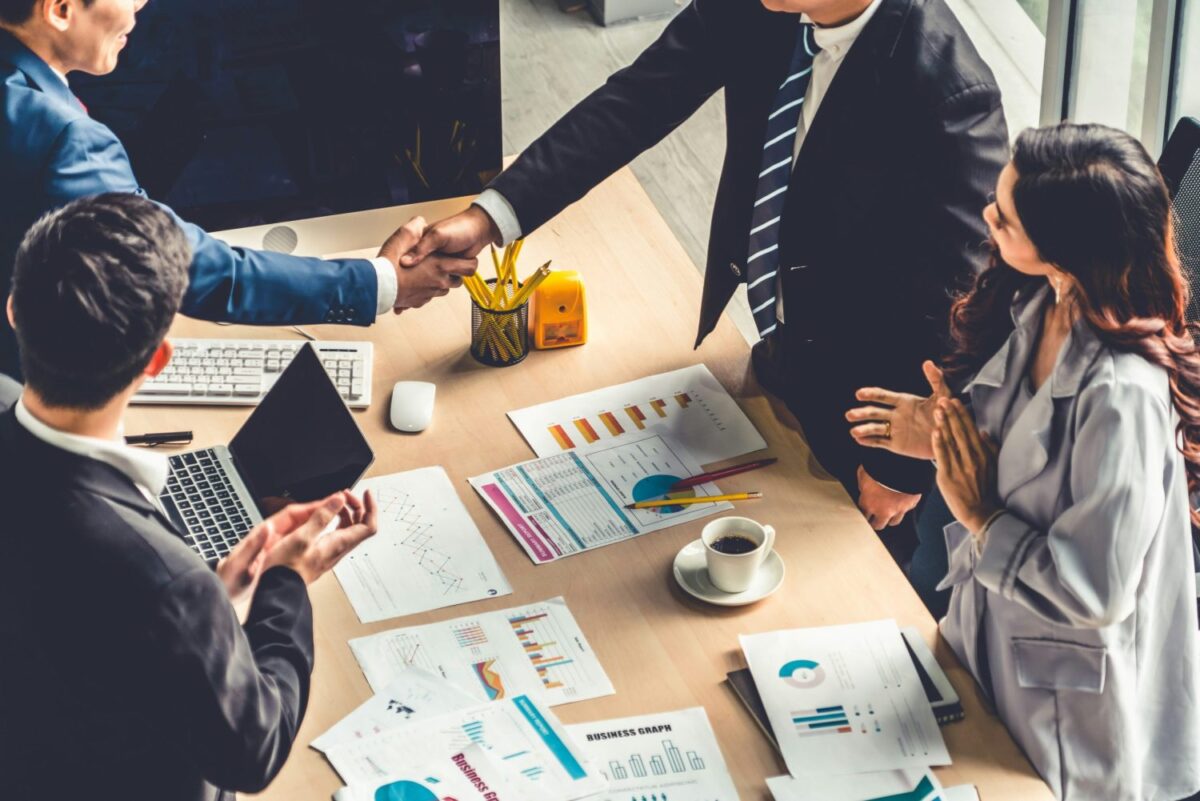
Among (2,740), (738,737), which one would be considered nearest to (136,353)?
(2,740)

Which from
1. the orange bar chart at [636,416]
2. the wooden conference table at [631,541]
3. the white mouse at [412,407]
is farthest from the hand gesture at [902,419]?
the white mouse at [412,407]

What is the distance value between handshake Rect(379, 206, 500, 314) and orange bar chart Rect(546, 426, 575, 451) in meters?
0.35

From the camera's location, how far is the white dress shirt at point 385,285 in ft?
7.86

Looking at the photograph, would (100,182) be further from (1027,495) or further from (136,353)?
(1027,495)

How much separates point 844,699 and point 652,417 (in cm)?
64

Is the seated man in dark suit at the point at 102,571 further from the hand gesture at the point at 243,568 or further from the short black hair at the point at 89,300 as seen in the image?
the hand gesture at the point at 243,568

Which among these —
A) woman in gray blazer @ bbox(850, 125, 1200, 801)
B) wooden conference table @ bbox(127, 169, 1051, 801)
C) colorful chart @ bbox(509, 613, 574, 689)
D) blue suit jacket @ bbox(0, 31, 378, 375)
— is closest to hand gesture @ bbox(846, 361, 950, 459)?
woman in gray blazer @ bbox(850, 125, 1200, 801)

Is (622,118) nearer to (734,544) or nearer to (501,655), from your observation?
(734,544)

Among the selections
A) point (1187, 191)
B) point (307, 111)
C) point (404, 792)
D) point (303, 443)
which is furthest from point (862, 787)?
point (307, 111)

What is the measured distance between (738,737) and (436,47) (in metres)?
1.37

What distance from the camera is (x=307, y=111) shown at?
8.23 ft

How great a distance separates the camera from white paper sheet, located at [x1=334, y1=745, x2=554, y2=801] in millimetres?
1710

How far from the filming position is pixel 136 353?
1428 millimetres

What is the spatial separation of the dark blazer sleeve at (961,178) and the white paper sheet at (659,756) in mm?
853
